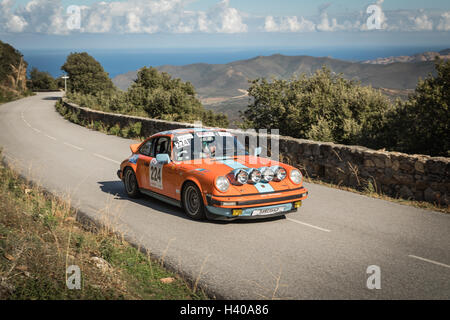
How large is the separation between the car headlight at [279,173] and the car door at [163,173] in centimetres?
191

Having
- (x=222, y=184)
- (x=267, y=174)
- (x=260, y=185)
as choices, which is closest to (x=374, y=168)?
(x=267, y=174)

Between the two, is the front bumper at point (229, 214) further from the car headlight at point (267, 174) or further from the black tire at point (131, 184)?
the black tire at point (131, 184)

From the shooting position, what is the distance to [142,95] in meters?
35.3

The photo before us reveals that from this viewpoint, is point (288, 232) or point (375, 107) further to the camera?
point (375, 107)

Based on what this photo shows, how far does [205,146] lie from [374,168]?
14.4 feet

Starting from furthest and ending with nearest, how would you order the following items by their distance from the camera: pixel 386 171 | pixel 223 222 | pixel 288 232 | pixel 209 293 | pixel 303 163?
pixel 303 163
pixel 386 171
pixel 223 222
pixel 288 232
pixel 209 293

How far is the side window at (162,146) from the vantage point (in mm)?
9538

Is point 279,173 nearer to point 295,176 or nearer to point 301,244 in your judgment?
point 295,176

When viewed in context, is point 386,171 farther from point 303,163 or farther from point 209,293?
point 209,293

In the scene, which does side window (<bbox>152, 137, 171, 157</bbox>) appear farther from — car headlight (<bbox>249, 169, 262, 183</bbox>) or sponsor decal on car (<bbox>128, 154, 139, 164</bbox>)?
car headlight (<bbox>249, 169, 262, 183</bbox>)

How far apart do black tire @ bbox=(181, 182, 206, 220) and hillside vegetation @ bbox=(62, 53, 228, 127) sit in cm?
1682
